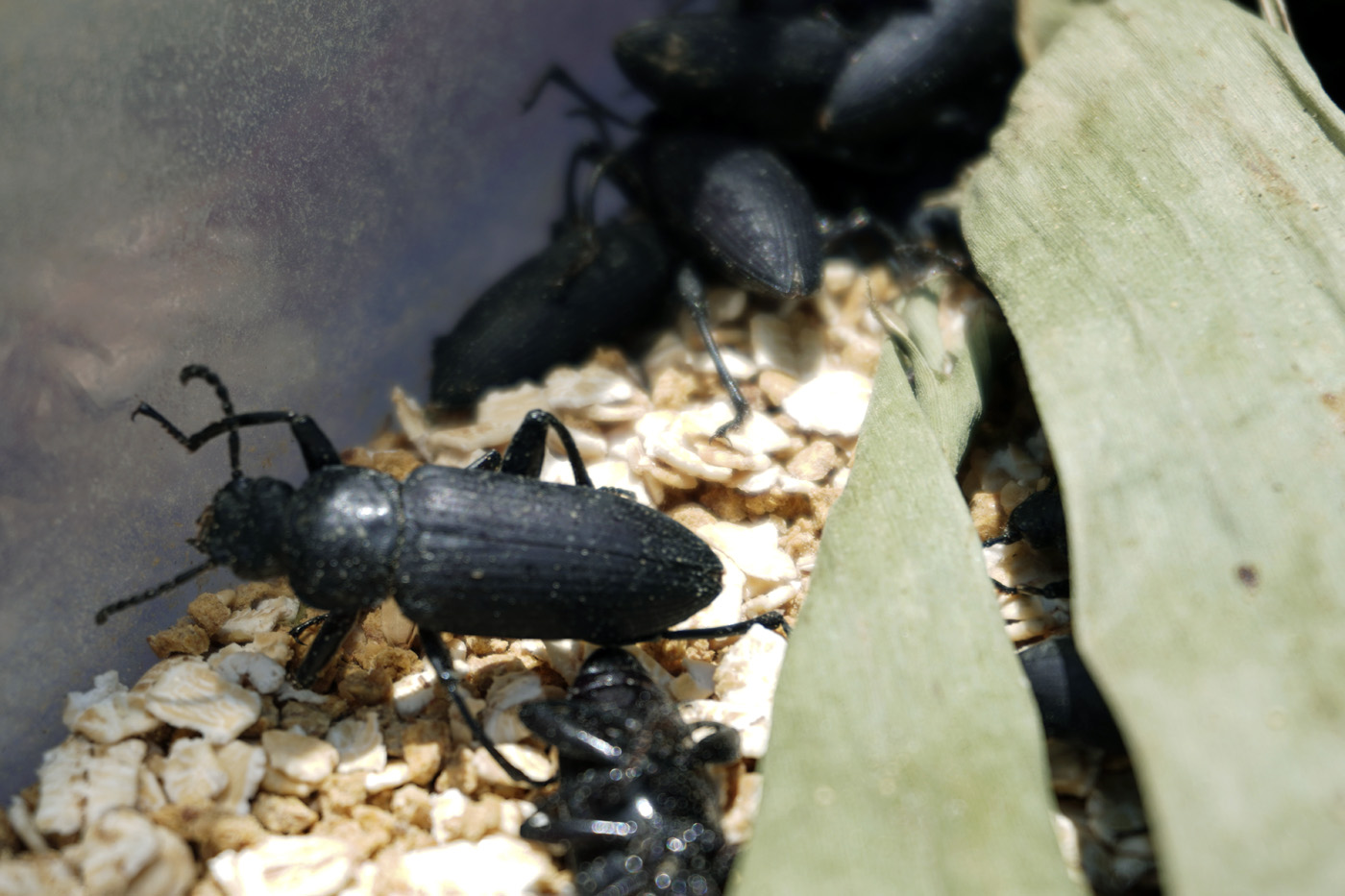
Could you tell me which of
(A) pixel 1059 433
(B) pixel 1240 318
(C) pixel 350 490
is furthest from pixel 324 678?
(B) pixel 1240 318

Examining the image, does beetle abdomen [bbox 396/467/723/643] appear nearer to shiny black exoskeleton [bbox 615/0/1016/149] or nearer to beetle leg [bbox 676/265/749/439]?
beetle leg [bbox 676/265/749/439]

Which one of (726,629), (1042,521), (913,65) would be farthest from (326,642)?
(913,65)

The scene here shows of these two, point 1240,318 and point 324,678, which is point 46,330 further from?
point 1240,318

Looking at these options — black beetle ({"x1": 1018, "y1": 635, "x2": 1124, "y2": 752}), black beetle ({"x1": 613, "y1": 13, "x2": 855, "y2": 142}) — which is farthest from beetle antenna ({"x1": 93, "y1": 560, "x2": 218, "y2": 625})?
black beetle ({"x1": 613, "y1": 13, "x2": 855, "y2": 142})

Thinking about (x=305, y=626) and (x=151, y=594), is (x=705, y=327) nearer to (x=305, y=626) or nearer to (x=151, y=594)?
(x=305, y=626)

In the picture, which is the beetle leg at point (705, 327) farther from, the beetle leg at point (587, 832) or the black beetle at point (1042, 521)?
the beetle leg at point (587, 832)

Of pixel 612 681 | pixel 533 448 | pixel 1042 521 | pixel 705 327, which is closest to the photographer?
pixel 612 681
